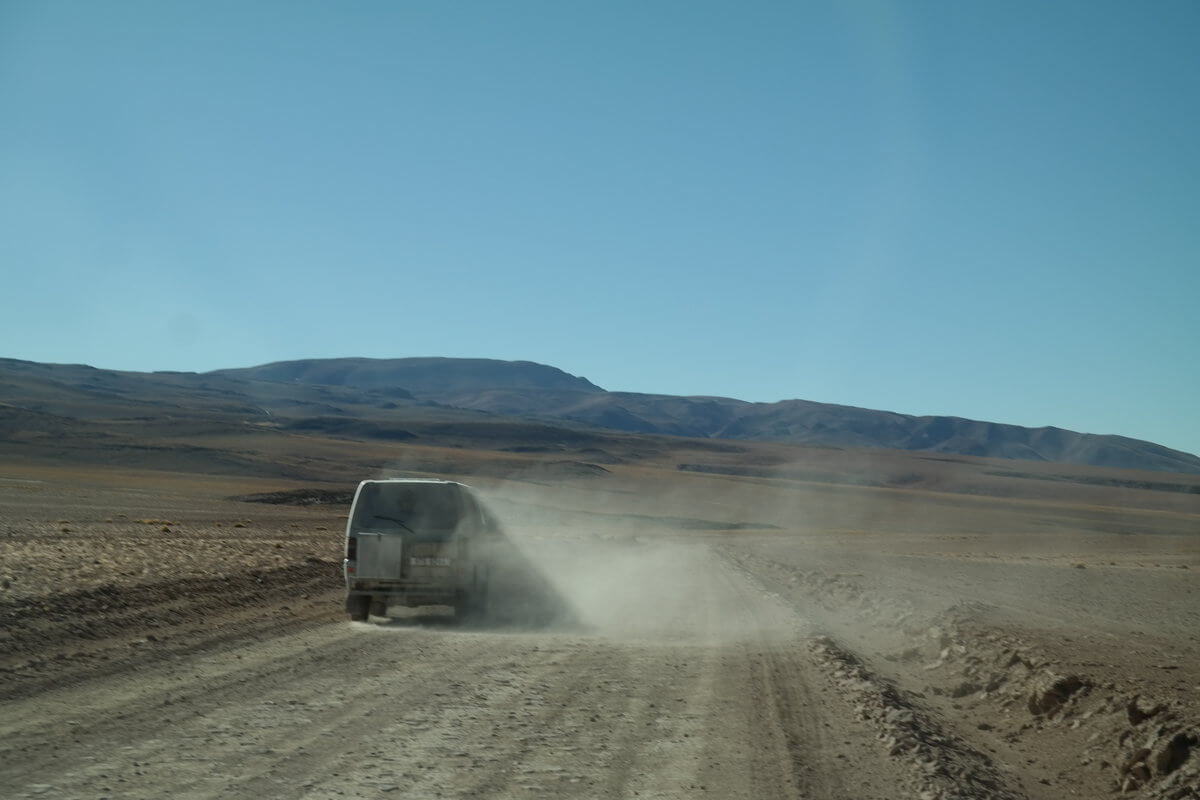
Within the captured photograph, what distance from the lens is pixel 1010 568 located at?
28.5 metres

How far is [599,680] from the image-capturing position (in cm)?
1029

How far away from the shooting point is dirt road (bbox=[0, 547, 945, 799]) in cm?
652

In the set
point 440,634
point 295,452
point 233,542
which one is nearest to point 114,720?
point 440,634

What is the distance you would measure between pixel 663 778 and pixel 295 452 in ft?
326

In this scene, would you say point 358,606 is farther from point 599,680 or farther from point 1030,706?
point 1030,706

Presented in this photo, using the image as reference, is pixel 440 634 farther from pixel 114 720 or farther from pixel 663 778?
pixel 663 778

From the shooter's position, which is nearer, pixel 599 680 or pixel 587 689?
pixel 587 689

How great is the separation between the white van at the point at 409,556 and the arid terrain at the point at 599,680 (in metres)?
0.44

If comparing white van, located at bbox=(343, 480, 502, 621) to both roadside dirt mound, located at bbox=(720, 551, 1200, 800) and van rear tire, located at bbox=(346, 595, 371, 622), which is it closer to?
van rear tire, located at bbox=(346, 595, 371, 622)

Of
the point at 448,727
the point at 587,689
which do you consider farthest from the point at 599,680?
the point at 448,727

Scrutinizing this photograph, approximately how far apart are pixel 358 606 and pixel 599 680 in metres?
5.34

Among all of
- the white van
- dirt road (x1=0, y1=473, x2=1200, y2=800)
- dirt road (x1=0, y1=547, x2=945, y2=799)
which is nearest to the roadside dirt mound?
dirt road (x1=0, y1=473, x2=1200, y2=800)

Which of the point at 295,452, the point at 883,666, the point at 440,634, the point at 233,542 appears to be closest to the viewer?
the point at 883,666

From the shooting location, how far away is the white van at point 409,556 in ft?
47.6
